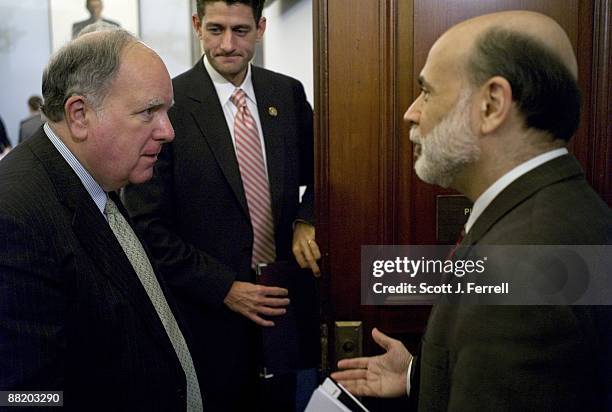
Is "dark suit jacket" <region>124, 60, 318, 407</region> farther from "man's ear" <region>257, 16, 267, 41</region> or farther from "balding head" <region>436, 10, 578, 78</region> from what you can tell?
"balding head" <region>436, 10, 578, 78</region>

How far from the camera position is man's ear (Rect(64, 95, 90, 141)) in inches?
50.3

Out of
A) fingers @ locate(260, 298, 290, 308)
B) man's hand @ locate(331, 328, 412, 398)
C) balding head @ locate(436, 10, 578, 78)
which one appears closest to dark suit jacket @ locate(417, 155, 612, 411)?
balding head @ locate(436, 10, 578, 78)

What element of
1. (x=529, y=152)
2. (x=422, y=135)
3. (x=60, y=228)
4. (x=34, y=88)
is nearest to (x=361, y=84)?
(x=422, y=135)

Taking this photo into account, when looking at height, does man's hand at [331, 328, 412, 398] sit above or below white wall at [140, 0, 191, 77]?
below

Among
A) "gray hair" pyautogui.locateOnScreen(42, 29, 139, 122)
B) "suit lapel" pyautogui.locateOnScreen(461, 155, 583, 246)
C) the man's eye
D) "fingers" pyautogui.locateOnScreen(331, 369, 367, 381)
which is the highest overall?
"gray hair" pyautogui.locateOnScreen(42, 29, 139, 122)

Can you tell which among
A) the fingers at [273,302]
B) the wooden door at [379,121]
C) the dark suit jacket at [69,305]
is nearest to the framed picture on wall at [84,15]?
the fingers at [273,302]

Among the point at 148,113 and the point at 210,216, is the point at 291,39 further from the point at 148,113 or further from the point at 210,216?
the point at 148,113

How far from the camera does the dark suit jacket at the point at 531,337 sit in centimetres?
91

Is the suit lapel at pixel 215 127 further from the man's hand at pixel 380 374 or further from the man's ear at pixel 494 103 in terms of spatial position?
the man's ear at pixel 494 103

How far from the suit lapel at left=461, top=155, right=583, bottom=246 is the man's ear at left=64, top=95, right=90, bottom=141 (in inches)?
28.3

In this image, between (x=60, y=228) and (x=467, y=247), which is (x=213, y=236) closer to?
(x=60, y=228)

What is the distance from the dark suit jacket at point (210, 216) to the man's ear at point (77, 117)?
0.60 meters

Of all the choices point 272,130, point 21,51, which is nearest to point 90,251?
point 272,130

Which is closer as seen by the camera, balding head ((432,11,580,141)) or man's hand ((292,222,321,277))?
Answer: balding head ((432,11,580,141))
